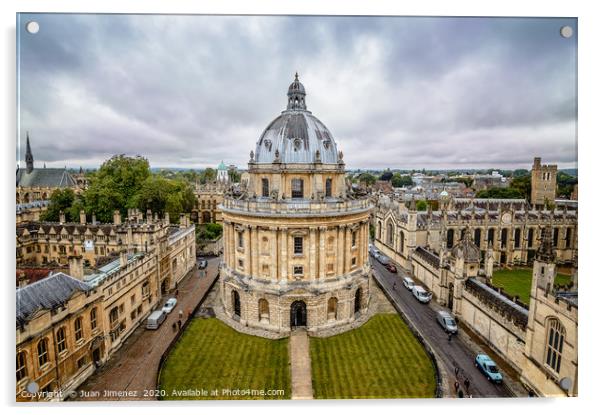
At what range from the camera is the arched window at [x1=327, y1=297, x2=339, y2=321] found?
2176 cm

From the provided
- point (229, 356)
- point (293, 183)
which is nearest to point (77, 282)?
point (229, 356)

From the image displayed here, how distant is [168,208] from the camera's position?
40.3 m

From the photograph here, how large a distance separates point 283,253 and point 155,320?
9.46m

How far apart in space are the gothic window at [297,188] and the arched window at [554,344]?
45.5 feet

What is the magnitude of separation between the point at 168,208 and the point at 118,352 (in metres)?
23.6

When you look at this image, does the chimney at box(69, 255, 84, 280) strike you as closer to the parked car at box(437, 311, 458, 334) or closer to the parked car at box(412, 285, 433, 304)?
the parked car at box(437, 311, 458, 334)

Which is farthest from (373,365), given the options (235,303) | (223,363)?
(235,303)

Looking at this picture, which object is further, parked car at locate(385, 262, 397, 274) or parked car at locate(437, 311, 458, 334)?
parked car at locate(385, 262, 397, 274)

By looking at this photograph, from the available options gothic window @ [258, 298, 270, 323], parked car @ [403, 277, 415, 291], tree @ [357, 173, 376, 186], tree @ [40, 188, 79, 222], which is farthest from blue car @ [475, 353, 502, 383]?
tree @ [357, 173, 376, 186]

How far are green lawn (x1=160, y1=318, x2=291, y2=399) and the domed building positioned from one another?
159 cm

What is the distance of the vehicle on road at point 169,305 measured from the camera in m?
23.8

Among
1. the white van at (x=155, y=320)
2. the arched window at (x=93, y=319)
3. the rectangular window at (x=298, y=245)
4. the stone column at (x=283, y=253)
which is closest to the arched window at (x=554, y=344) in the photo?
the rectangular window at (x=298, y=245)

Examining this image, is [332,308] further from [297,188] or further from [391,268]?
[391,268]

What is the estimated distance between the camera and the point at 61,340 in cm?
1458
